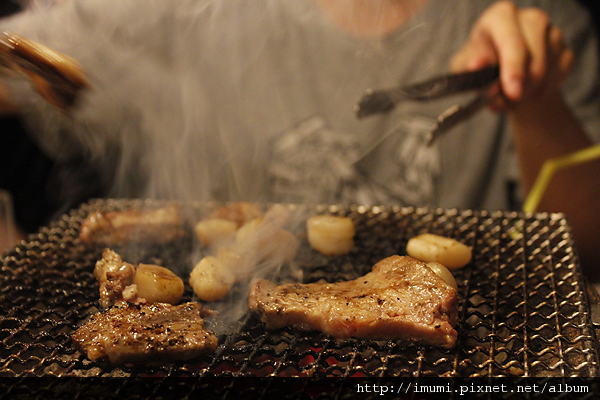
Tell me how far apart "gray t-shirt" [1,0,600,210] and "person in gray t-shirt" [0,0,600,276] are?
0.02 meters

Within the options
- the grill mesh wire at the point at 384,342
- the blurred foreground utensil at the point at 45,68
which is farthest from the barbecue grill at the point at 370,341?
the blurred foreground utensil at the point at 45,68

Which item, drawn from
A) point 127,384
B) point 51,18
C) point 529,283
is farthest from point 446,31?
point 127,384

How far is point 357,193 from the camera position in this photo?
4.80m

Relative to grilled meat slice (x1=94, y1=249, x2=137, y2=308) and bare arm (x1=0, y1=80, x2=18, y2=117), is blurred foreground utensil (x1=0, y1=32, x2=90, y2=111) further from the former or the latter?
bare arm (x1=0, y1=80, x2=18, y2=117)

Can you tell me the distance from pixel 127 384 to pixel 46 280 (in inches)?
44.2

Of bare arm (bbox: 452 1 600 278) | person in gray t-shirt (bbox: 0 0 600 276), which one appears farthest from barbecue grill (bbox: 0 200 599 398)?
person in gray t-shirt (bbox: 0 0 600 276)

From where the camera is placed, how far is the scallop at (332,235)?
279 cm

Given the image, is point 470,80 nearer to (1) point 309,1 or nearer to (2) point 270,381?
(2) point 270,381

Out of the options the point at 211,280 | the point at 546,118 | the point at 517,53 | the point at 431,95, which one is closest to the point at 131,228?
the point at 211,280

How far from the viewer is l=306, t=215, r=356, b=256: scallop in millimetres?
2787

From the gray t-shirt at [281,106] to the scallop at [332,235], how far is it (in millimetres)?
1809

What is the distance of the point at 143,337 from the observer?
189 cm

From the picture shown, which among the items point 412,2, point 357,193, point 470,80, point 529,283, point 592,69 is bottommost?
point 357,193

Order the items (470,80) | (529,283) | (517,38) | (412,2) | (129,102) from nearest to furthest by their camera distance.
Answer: (529,283) < (470,80) < (517,38) < (129,102) < (412,2)
